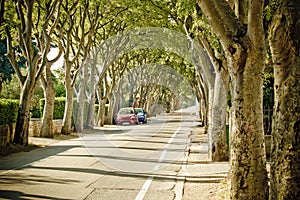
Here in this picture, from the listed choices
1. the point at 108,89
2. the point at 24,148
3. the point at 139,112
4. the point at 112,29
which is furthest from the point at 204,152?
the point at 139,112

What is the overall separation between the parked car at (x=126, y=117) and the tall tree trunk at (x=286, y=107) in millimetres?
32510

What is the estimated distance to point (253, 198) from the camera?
5.98 metres

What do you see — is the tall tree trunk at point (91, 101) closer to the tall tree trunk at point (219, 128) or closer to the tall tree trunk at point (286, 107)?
the tall tree trunk at point (219, 128)

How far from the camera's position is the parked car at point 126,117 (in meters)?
37.3

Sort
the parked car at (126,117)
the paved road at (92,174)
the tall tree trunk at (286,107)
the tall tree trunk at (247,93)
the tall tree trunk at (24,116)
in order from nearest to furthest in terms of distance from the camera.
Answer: the tall tree trunk at (286,107) < the tall tree trunk at (247,93) < the paved road at (92,174) < the tall tree trunk at (24,116) < the parked car at (126,117)

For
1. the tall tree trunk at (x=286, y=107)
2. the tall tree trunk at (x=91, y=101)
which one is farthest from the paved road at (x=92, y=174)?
the tall tree trunk at (x=91, y=101)

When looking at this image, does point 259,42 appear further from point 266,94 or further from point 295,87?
point 266,94

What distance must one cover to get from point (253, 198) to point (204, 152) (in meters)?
9.24

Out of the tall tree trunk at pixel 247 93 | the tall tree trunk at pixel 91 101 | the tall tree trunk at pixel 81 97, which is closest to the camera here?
the tall tree trunk at pixel 247 93

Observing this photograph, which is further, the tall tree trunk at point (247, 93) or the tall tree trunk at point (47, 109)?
the tall tree trunk at point (47, 109)

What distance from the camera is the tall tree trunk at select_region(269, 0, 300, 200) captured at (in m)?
4.87

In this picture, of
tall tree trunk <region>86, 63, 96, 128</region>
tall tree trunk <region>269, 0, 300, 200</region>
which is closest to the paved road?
tall tree trunk <region>269, 0, 300, 200</region>

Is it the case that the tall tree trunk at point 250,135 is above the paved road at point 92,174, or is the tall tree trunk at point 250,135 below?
above

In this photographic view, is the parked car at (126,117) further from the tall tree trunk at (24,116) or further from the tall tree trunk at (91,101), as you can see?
the tall tree trunk at (24,116)
